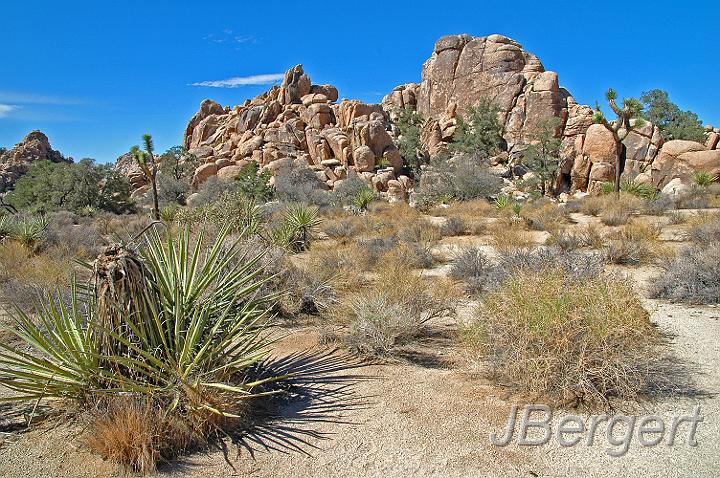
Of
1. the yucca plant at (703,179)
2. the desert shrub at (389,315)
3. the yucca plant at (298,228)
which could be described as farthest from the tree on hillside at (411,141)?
the desert shrub at (389,315)

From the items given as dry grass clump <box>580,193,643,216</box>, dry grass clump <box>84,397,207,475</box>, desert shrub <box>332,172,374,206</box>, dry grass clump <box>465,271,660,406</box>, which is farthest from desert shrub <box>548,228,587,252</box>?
desert shrub <box>332,172,374,206</box>

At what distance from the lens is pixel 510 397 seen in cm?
437

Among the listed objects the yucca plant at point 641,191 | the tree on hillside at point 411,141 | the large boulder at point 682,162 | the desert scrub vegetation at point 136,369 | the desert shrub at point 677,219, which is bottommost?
the desert scrub vegetation at point 136,369

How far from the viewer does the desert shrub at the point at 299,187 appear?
90.6ft

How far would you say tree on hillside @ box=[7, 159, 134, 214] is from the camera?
96.8 feet

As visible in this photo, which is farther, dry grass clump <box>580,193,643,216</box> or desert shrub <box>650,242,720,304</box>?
dry grass clump <box>580,193,643,216</box>

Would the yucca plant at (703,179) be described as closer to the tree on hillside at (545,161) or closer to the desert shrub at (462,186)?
the desert shrub at (462,186)

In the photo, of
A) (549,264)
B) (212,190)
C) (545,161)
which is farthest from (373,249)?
(545,161)

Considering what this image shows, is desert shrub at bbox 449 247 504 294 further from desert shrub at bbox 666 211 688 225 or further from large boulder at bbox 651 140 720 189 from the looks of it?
large boulder at bbox 651 140 720 189

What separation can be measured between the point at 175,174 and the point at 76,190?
2102 centimetres

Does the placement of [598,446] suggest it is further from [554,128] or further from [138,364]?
[554,128]

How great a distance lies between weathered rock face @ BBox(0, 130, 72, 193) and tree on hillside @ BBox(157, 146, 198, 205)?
23866mm

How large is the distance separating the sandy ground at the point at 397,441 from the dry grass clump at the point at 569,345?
0.21m

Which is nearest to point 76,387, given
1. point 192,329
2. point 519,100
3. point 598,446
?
point 192,329
